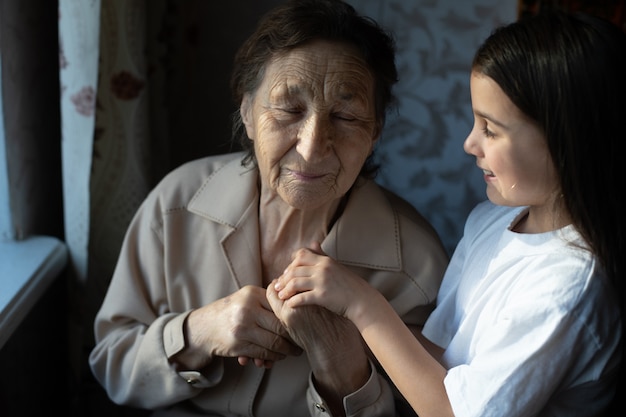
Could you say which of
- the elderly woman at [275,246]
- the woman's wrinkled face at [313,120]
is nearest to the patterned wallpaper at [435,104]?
the elderly woman at [275,246]

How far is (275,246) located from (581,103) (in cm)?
79

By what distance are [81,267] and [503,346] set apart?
125cm

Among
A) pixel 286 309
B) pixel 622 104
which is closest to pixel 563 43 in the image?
pixel 622 104

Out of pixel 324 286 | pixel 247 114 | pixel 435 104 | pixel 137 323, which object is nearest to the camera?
pixel 324 286

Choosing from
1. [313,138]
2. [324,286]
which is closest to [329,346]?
[324,286]

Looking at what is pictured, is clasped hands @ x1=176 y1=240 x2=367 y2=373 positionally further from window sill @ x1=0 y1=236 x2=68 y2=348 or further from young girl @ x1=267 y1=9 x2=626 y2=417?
window sill @ x1=0 y1=236 x2=68 y2=348

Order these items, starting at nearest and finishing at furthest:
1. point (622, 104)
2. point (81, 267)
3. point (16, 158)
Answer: point (622, 104) < point (16, 158) < point (81, 267)

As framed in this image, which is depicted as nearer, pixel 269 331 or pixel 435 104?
pixel 269 331

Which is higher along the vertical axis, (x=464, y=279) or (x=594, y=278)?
(x=594, y=278)

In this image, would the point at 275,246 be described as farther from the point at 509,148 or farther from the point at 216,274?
the point at 509,148

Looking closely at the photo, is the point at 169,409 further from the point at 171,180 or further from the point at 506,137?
the point at 506,137

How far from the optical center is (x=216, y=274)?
1719 mm

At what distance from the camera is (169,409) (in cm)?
175

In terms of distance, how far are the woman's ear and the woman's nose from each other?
0.50 feet
